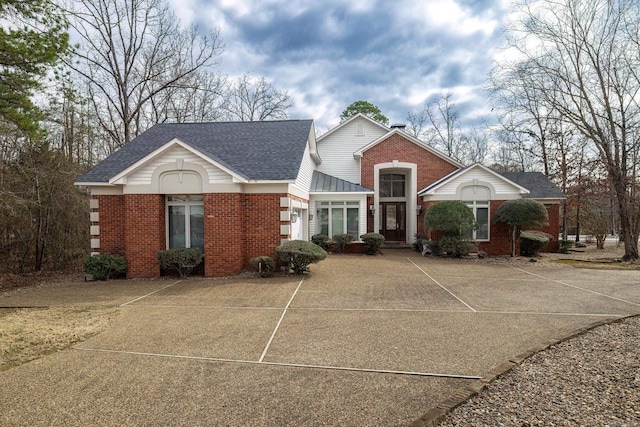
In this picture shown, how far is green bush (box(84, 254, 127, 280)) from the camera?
36.3 ft

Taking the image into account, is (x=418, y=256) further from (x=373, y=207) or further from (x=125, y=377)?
(x=125, y=377)

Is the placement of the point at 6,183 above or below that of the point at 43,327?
above

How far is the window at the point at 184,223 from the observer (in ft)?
38.5

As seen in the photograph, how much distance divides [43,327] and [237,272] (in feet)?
17.9

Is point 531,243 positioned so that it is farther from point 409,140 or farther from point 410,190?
point 409,140

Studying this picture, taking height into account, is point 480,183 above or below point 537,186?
below

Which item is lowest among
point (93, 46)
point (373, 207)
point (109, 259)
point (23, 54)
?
point (109, 259)

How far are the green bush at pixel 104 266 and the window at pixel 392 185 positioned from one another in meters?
15.0

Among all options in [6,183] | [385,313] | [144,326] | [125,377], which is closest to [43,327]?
[144,326]

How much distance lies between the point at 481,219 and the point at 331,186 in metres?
7.76

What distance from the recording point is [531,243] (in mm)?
16922

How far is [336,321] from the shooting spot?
21.1 ft

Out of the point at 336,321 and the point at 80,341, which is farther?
the point at 336,321

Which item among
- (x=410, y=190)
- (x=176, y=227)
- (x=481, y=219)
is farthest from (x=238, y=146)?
(x=481, y=219)
